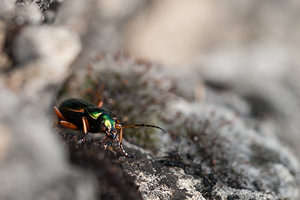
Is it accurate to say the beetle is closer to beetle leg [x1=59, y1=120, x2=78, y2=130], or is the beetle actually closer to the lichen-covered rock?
beetle leg [x1=59, y1=120, x2=78, y2=130]

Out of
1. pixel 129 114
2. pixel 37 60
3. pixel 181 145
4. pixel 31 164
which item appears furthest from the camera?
pixel 129 114

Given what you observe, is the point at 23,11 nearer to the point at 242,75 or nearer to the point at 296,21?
the point at 242,75

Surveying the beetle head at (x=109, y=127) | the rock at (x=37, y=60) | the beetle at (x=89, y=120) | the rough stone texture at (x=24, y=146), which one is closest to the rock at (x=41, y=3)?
the rough stone texture at (x=24, y=146)

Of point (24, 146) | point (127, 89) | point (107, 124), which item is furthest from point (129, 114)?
point (24, 146)

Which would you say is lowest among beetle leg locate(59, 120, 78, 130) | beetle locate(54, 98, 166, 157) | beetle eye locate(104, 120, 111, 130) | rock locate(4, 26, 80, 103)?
beetle leg locate(59, 120, 78, 130)

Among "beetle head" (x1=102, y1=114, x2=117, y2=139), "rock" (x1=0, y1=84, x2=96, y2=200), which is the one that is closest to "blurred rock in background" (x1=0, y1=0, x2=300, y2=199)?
"rock" (x1=0, y1=84, x2=96, y2=200)

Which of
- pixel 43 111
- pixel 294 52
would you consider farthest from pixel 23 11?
pixel 294 52

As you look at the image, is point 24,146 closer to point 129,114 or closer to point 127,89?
point 129,114
